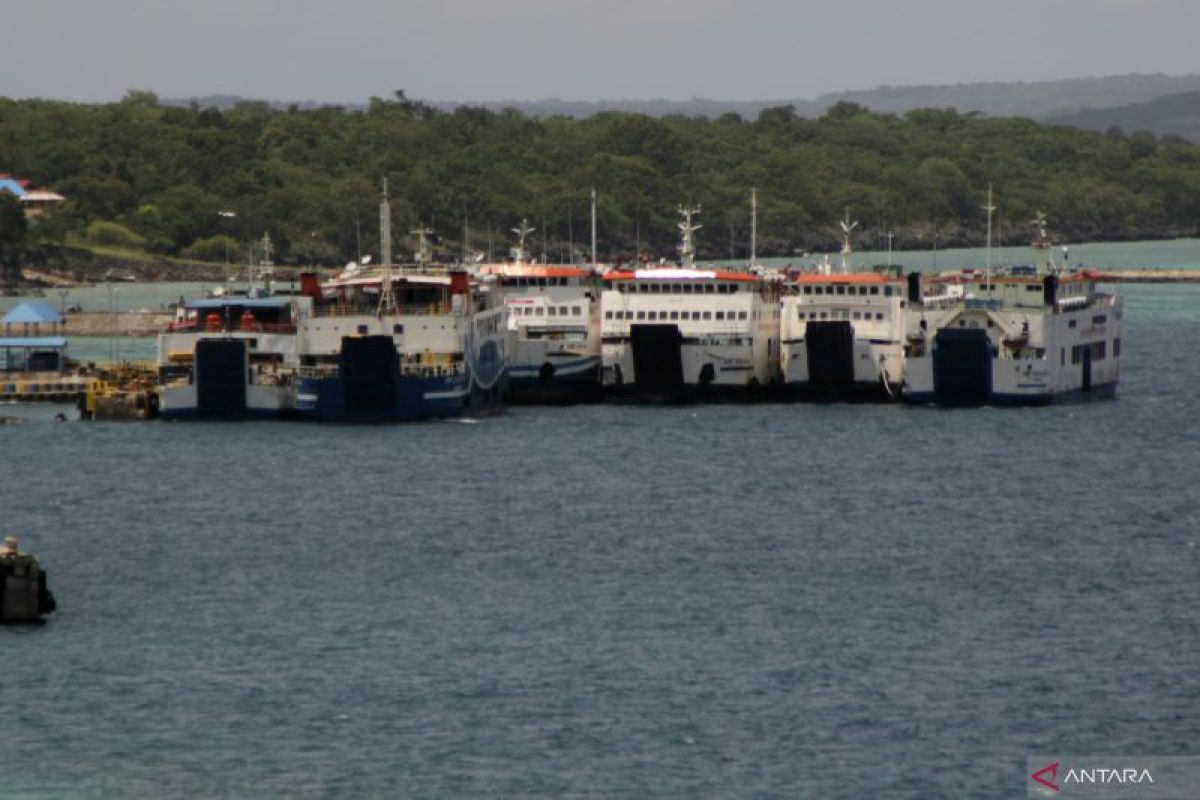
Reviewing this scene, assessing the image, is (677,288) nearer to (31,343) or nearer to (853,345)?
(853,345)

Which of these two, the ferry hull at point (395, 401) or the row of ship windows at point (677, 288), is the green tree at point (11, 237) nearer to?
the row of ship windows at point (677, 288)

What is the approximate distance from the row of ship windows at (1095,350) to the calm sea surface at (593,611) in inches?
365

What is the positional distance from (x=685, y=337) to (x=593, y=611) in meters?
41.1

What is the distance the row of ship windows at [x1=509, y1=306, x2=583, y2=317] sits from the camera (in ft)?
328

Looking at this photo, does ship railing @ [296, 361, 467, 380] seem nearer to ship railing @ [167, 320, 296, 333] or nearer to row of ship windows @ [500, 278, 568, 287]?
ship railing @ [167, 320, 296, 333]

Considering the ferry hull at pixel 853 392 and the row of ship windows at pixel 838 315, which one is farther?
the ferry hull at pixel 853 392

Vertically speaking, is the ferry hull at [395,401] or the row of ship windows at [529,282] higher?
the row of ship windows at [529,282]

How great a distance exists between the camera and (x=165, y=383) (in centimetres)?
9069

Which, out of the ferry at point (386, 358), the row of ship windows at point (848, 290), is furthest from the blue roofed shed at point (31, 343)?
the row of ship windows at point (848, 290)

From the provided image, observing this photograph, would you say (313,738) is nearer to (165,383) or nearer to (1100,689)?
(1100,689)

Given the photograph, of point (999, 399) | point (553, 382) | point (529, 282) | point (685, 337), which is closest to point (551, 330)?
point (553, 382)

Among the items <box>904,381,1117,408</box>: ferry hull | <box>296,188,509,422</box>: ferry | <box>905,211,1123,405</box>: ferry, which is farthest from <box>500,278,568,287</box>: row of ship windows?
<box>904,381,1117,408</box>: ferry hull

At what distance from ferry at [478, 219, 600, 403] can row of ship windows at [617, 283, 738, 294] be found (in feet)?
6.69

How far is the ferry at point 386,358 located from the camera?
87.5 m
